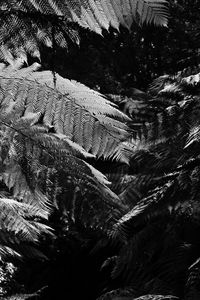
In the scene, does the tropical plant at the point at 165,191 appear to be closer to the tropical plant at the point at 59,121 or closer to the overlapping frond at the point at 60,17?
the tropical plant at the point at 59,121

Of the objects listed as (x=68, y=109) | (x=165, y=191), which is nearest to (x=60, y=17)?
(x=68, y=109)

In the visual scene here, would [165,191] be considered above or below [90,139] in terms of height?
below

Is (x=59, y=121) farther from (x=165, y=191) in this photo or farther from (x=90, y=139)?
(x=165, y=191)

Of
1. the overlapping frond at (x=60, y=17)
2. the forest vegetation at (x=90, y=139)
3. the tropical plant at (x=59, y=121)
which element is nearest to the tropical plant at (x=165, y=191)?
the forest vegetation at (x=90, y=139)

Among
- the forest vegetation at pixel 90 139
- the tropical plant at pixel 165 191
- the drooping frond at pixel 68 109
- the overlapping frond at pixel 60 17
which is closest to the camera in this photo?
the overlapping frond at pixel 60 17

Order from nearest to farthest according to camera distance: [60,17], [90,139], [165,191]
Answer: [60,17]
[90,139]
[165,191]

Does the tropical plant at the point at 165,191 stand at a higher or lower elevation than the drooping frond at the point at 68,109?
lower

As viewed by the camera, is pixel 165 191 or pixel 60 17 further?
pixel 165 191

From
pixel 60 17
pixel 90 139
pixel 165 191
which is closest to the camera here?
pixel 60 17

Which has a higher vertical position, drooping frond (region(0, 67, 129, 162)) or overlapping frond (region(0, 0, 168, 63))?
overlapping frond (region(0, 0, 168, 63))

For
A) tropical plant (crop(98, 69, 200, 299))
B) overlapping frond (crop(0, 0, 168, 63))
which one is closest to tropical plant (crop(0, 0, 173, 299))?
overlapping frond (crop(0, 0, 168, 63))

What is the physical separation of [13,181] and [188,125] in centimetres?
58

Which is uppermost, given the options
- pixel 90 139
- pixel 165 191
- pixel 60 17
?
pixel 60 17

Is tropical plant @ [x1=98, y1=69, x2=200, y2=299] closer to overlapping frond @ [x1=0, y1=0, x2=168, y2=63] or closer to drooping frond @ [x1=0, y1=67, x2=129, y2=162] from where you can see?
drooping frond @ [x1=0, y1=67, x2=129, y2=162]
